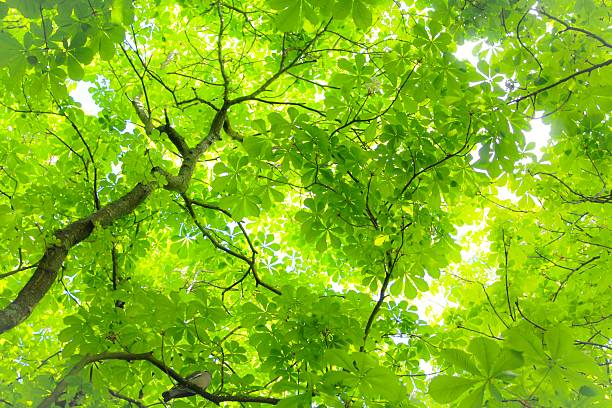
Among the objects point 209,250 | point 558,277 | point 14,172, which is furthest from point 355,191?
point 14,172

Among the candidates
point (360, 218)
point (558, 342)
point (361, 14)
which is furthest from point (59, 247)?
point (558, 342)

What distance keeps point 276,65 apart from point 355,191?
2662 millimetres

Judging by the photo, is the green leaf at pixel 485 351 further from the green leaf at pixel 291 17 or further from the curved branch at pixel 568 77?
the curved branch at pixel 568 77

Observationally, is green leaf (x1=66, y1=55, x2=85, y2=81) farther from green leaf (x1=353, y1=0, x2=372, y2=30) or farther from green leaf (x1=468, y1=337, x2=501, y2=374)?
green leaf (x1=468, y1=337, x2=501, y2=374)

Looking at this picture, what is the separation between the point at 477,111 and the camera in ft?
7.59

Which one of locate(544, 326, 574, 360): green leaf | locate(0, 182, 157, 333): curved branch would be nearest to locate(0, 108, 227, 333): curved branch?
locate(0, 182, 157, 333): curved branch

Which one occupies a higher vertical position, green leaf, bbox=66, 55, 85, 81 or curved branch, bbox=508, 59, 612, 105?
curved branch, bbox=508, 59, 612, 105

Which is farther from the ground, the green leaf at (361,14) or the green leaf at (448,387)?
the green leaf at (361,14)

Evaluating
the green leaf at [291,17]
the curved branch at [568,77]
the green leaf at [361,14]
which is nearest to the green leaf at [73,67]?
the green leaf at [291,17]

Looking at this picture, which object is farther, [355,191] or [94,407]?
[355,191]

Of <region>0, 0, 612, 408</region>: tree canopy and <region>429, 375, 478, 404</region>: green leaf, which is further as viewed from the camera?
<region>0, 0, 612, 408</region>: tree canopy

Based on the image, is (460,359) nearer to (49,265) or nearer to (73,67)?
(73,67)

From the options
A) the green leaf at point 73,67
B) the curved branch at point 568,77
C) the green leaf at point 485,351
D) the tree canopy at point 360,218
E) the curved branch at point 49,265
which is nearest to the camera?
the green leaf at point 485,351

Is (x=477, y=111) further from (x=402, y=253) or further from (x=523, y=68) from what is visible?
(x=402, y=253)
